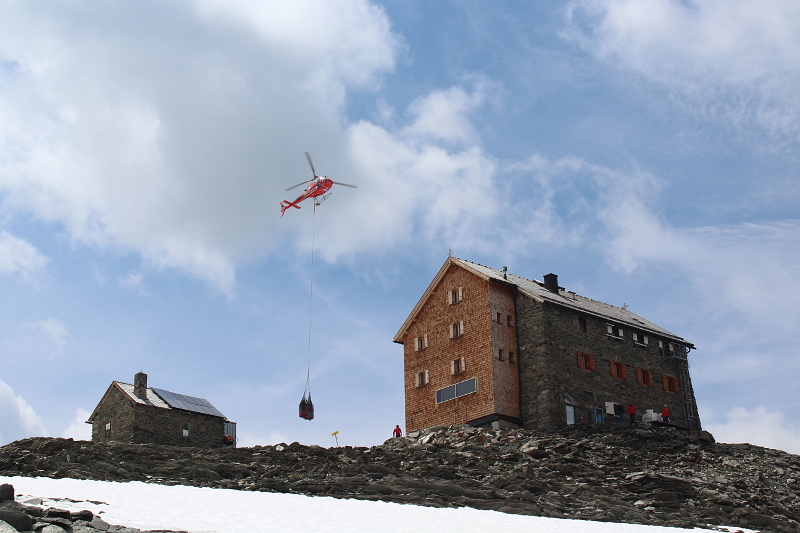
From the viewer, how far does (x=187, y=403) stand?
6488 cm

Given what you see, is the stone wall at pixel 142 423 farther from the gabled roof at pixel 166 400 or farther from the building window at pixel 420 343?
the building window at pixel 420 343

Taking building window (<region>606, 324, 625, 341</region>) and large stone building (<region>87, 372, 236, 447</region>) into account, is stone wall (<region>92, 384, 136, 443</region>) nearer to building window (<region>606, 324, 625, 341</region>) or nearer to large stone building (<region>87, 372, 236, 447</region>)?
large stone building (<region>87, 372, 236, 447</region>)

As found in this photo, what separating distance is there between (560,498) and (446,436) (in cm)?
1513

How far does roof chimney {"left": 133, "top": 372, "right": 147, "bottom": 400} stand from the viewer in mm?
62250

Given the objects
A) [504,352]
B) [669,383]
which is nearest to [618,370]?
[669,383]

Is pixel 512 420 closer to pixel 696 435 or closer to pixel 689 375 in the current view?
pixel 696 435

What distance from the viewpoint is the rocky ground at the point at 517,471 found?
30125 mm

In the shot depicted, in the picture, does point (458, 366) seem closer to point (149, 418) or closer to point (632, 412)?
point (632, 412)

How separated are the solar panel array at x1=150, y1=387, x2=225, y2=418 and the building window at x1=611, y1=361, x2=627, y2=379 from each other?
30.0m

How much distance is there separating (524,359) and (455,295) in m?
5.93

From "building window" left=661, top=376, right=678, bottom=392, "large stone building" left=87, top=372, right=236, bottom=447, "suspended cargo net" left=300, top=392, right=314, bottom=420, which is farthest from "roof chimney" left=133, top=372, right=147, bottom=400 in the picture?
"building window" left=661, top=376, right=678, bottom=392

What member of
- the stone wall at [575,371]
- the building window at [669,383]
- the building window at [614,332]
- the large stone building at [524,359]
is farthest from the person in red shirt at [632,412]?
the building window at [669,383]

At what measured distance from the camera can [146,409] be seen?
60.7m

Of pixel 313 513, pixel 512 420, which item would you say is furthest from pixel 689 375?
pixel 313 513
